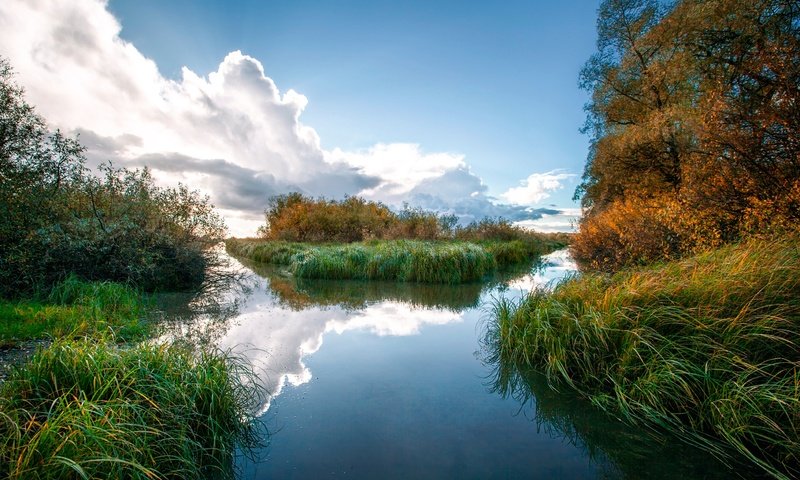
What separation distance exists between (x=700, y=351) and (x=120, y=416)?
524 centimetres

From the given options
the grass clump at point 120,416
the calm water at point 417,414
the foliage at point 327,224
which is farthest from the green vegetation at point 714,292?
the foliage at point 327,224

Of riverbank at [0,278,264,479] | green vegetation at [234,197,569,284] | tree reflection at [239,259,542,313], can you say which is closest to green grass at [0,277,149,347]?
riverbank at [0,278,264,479]

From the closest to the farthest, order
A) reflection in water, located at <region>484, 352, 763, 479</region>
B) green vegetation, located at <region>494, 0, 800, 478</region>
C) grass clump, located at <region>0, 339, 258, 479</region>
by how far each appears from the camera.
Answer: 1. grass clump, located at <region>0, 339, 258, 479</region>
2. reflection in water, located at <region>484, 352, 763, 479</region>
3. green vegetation, located at <region>494, 0, 800, 478</region>

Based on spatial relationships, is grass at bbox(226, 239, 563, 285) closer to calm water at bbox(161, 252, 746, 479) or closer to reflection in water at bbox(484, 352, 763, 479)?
calm water at bbox(161, 252, 746, 479)

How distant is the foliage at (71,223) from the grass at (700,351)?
367 inches

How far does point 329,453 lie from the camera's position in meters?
3.29

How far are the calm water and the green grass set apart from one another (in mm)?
1153

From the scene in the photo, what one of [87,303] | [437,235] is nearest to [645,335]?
[87,303]

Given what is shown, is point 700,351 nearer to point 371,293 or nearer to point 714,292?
point 714,292

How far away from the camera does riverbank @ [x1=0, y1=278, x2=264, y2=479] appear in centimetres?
229

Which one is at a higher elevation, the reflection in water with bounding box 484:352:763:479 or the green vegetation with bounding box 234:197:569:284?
the green vegetation with bounding box 234:197:569:284

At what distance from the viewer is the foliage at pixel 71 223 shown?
305 inches

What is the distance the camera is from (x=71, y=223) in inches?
330

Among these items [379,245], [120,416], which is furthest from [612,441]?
[379,245]
